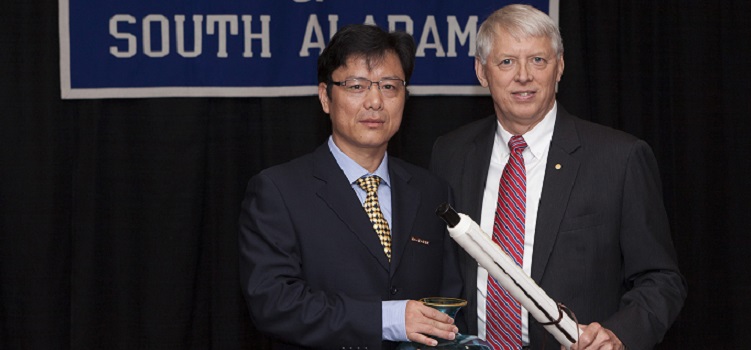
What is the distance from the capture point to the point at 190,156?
3.65 metres

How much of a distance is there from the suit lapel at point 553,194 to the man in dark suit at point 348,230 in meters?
0.21

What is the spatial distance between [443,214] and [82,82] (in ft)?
7.65

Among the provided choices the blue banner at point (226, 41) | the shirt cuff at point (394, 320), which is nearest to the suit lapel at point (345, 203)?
the shirt cuff at point (394, 320)

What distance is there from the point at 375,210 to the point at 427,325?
1.23 feet

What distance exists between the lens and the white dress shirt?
7.14 feet

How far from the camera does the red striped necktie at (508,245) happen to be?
2160mm

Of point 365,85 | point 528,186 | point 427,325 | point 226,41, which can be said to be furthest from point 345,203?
point 226,41

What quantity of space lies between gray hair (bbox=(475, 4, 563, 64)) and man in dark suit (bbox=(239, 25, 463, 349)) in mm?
257


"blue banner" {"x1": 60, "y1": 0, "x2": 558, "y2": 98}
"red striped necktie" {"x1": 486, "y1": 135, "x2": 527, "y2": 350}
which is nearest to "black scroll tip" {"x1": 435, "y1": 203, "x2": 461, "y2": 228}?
"red striped necktie" {"x1": 486, "y1": 135, "x2": 527, "y2": 350}

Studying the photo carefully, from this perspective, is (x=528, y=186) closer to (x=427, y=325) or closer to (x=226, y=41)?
(x=427, y=325)

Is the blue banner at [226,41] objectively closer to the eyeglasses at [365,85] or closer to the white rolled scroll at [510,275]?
the eyeglasses at [365,85]

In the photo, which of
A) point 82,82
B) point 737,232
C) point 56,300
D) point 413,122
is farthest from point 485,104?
point 56,300

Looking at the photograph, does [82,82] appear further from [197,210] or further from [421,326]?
[421,326]

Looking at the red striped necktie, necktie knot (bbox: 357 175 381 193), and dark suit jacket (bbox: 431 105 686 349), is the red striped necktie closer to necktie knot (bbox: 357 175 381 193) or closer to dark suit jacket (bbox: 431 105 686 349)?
dark suit jacket (bbox: 431 105 686 349)
